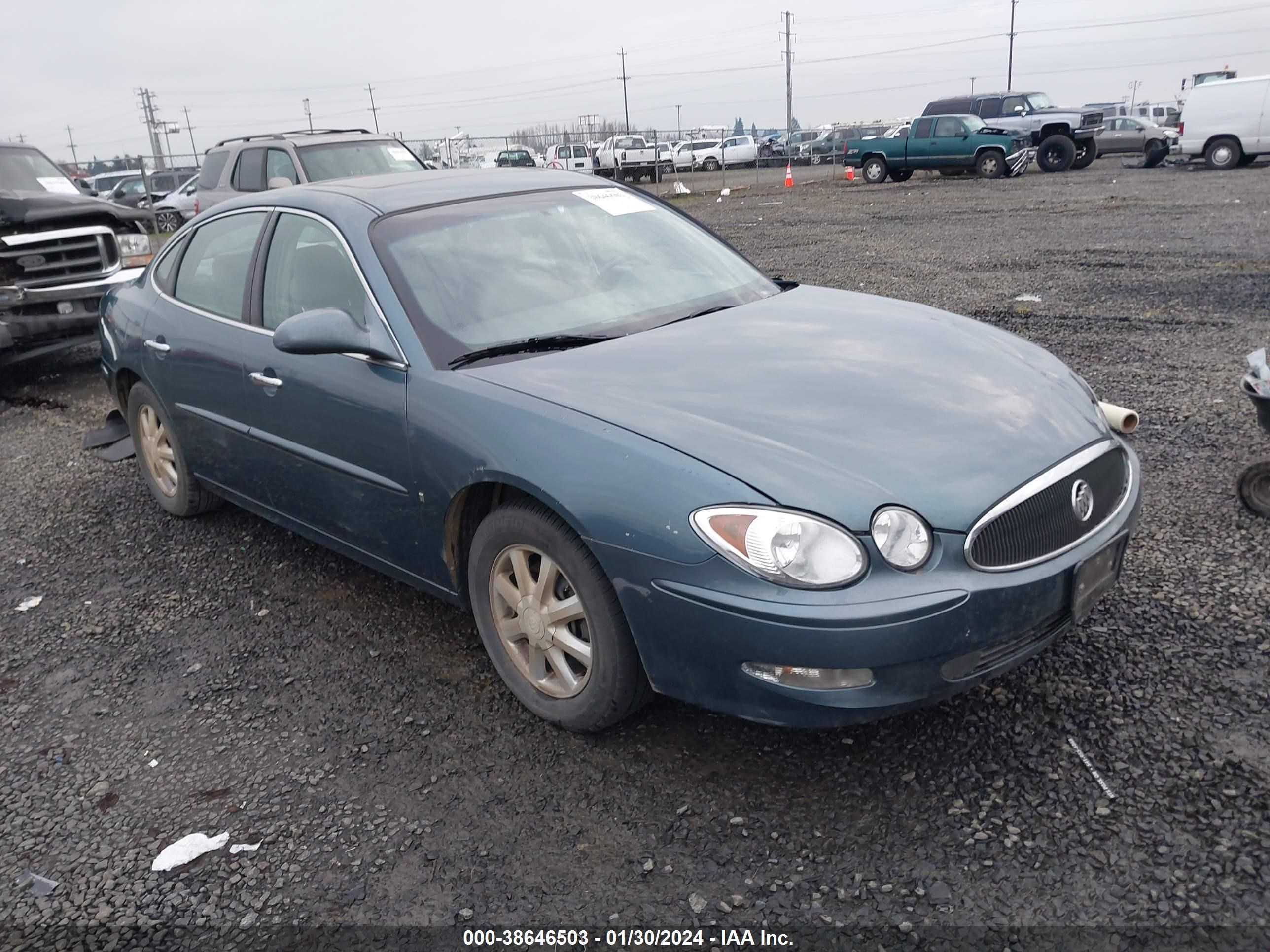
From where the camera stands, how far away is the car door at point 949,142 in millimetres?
25797

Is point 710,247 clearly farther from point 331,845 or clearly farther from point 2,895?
point 2,895

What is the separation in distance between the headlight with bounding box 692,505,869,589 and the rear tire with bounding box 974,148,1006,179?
2608 centimetres

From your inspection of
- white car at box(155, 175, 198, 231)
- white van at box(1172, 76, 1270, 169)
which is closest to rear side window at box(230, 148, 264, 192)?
white car at box(155, 175, 198, 231)

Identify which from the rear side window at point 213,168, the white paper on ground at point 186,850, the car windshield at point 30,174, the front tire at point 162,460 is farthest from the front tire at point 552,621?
the rear side window at point 213,168

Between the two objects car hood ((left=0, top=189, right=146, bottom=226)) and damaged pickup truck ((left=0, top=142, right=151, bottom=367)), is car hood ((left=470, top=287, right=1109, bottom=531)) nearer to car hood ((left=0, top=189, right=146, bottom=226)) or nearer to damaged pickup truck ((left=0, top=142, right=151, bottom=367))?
damaged pickup truck ((left=0, top=142, right=151, bottom=367))

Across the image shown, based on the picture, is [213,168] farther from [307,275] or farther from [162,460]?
[307,275]

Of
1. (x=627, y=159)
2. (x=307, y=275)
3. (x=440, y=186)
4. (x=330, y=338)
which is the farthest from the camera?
(x=627, y=159)

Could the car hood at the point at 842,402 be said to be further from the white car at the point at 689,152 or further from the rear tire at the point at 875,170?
the white car at the point at 689,152

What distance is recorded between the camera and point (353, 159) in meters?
11.7

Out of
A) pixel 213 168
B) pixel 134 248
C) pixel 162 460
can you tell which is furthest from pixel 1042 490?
pixel 213 168

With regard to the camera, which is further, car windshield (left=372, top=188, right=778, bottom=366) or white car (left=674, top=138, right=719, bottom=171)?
white car (left=674, top=138, right=719, bottom=171)

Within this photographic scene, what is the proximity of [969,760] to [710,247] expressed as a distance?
7.80 feet

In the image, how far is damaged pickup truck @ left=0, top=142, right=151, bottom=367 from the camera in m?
7.91

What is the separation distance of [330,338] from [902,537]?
6.23ft
